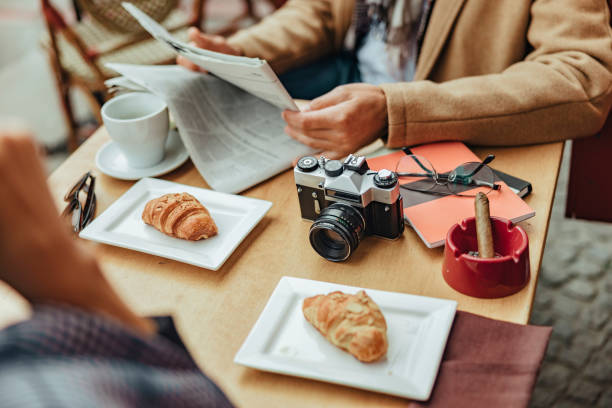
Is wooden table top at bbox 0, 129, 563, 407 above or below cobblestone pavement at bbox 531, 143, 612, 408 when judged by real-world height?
above

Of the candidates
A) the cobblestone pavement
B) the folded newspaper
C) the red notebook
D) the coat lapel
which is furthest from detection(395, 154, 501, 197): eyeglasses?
the cobblestone pavement

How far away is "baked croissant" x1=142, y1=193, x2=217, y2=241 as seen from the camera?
2.57ft

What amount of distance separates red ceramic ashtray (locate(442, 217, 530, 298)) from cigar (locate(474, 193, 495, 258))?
2cm

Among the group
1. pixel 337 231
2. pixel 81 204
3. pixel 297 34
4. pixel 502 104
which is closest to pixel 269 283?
pixel 337 231

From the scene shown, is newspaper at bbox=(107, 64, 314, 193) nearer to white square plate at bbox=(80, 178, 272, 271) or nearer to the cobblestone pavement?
white square plate at bbox=(80, 178, 272, 271)

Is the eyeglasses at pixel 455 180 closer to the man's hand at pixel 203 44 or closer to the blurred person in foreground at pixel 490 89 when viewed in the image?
the blurred person in foreground at pixel 490 89

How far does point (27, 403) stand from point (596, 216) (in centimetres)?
126

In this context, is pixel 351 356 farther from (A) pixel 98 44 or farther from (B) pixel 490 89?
(A) pixel 98 44

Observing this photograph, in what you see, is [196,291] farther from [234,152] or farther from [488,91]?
[488,91]

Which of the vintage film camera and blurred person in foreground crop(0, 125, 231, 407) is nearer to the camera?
blurred person in foreground crop(0, 125, 231, 407)

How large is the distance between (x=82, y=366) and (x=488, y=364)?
0.44 meters

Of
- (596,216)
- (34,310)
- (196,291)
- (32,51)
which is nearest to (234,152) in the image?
(196,291)

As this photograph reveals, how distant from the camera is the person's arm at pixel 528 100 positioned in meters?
0.92

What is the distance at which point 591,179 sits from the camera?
3.88ft
